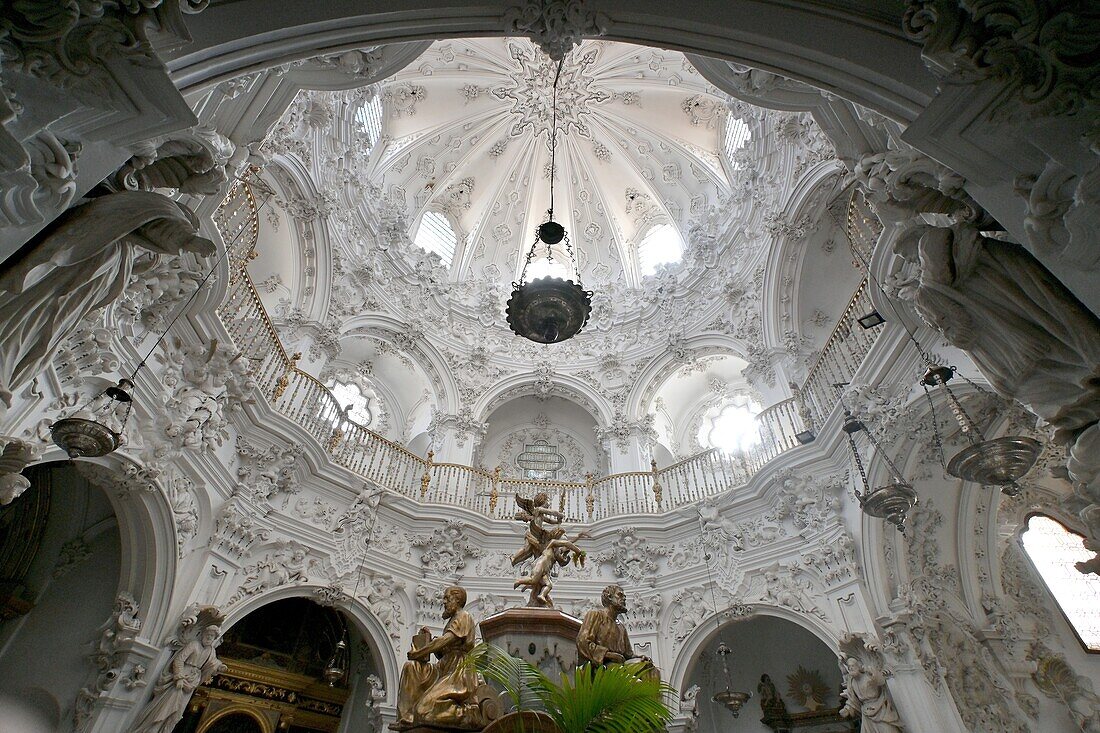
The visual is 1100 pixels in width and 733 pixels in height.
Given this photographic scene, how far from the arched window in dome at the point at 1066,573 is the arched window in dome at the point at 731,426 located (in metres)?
5.97

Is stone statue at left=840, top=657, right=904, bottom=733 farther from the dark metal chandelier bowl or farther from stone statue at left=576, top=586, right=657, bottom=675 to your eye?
the dark metal chandelier bowl

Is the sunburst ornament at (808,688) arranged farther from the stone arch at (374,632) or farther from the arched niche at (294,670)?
the arched niche at (294,670)

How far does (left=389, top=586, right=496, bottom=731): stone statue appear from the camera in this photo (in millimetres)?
4961

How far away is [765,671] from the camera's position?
41.6ft

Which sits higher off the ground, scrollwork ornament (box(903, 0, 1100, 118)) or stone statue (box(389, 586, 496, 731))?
scrollwork ornament (box(903, 0, 1100, 118))

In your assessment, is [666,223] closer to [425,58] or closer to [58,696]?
[425,58]

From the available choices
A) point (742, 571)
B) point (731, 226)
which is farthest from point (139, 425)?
point (731, 226)

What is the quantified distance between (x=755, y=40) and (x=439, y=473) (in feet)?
37.8

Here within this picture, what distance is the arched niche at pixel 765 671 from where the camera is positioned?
39.3ft

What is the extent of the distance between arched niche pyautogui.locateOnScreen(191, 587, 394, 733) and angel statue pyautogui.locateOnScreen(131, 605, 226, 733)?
1410mm

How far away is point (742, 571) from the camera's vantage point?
11047mm

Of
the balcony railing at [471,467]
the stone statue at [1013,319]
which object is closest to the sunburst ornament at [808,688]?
the balcony railing at [471,467]

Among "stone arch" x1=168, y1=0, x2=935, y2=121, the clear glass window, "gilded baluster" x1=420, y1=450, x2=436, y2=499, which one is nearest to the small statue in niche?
the clear glass window

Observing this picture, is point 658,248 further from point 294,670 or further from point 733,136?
point 294,670
